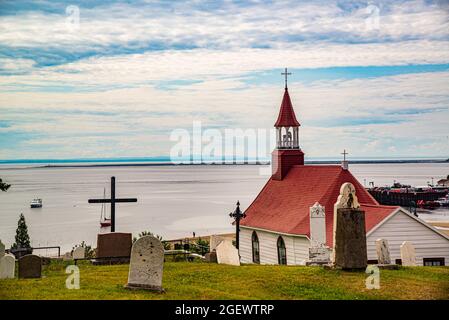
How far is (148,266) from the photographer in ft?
43.2

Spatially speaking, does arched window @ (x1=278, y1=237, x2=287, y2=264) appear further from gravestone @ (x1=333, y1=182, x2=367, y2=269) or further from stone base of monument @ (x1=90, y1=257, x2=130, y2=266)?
gravestone @ (x1=333, y1=182, x2=367, y2=269)

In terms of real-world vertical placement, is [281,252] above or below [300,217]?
below

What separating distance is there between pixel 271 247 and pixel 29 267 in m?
15.0

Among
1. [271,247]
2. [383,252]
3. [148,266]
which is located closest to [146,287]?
[148,266]

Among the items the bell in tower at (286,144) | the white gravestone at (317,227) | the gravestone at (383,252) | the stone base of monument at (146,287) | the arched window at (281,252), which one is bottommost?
the arched window at (281,252)

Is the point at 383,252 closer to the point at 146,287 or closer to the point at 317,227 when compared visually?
the point at 317,227

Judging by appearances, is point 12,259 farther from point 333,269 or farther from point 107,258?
point 333,269

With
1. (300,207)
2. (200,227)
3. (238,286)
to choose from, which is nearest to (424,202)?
(200,227)

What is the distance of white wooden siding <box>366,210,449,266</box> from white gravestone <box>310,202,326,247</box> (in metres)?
3.76

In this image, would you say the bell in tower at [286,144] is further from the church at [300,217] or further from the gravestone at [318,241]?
the gravestone at [318,241]

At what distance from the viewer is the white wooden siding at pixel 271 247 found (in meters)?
26.3

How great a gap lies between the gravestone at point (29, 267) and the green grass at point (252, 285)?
0.52 metres

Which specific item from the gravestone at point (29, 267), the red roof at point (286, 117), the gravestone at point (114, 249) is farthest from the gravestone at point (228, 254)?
the red roof at point (286, 117)

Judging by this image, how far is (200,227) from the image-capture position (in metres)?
69.1
